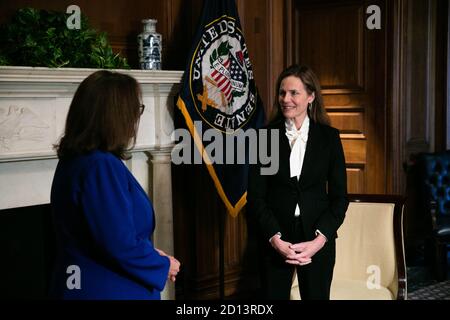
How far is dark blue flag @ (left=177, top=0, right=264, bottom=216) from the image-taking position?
321cm

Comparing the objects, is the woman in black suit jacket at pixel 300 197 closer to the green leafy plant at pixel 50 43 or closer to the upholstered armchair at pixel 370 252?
the upholstered armchair at pixel 370 252

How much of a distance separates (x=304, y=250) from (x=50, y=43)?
144 cm

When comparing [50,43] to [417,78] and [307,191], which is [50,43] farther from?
[417,78]

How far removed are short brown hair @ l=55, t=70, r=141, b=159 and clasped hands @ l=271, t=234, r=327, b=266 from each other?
2.73 ft

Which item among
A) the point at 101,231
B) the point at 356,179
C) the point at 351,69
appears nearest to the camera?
the point at 101,231

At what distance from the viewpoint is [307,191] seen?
7.44ft

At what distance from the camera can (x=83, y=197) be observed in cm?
151

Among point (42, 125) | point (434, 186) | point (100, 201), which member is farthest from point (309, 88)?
point (434, 186)

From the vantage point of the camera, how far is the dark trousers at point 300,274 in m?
2.25

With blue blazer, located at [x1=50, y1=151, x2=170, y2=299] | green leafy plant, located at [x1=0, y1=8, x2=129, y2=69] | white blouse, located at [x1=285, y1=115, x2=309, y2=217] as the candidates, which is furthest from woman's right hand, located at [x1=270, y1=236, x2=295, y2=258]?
green leafy plant, located at [x1=0, y1=8, x2=129, y2=69]

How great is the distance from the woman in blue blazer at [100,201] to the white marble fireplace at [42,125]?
3.66 feet

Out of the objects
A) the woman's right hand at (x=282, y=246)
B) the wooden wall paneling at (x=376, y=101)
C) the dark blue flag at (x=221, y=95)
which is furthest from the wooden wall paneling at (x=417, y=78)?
the woman's right hand at (x=282, y=246)

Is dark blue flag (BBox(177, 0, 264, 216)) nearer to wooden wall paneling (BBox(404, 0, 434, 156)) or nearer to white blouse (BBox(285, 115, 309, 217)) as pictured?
white blouse (BBox(285, 115, 309, 217))
